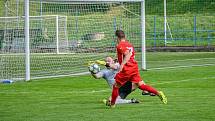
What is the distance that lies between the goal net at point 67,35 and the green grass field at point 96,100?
2.06 meters

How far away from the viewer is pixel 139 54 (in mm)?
28297

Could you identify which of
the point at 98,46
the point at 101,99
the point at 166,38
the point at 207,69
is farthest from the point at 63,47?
the point at 166,38

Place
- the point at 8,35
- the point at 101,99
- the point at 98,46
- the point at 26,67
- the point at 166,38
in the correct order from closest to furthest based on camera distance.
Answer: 1. the point at 101,99
2. the point at 26,67
3. the point at 8,35
4. the point at 98,46
5. the point at 166,38

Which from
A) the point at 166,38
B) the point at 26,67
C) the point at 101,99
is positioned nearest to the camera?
the point at 101,99

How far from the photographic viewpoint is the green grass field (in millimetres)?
13469

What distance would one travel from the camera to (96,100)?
54.9 feet

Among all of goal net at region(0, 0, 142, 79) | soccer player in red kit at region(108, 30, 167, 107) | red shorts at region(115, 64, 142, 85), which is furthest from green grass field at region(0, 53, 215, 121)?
goal net at region(0, 0, 142, 79)

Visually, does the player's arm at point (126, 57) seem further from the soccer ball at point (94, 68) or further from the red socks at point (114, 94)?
the soccer ball at point (94, 68)

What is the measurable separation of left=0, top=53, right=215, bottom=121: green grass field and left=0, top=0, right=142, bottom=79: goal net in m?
2.06

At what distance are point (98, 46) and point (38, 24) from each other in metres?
2.45

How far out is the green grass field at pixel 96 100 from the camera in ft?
44.2

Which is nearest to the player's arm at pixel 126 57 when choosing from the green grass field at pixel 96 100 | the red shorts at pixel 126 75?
the red shorts at pixel 126 75

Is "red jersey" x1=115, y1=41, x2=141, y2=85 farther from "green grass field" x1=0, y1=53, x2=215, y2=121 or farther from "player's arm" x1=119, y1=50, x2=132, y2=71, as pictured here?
"green grass field" x1=0, y1=53, x2=215, y2=121

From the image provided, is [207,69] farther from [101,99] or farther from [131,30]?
[101,99]
